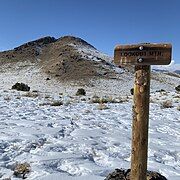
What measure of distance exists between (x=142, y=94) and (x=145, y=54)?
1.73 feet

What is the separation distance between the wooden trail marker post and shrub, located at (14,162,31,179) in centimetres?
195

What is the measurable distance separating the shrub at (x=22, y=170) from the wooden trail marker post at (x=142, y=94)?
1.95 meters

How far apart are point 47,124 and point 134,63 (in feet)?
19.4

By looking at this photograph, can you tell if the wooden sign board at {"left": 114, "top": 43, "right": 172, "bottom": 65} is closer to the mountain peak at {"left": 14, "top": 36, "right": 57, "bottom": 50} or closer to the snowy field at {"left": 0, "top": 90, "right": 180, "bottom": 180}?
the snowy field at {"left": 0, "top": 90, "right": 180, "bottom": 180}

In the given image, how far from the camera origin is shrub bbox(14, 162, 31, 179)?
5.63 m

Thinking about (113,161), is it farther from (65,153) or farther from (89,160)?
(65,153)

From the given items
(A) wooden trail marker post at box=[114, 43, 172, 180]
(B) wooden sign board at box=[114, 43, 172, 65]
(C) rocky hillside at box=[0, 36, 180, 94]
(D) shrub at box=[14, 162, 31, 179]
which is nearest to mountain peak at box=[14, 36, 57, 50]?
(C) rocky hillside at box=[0, 36, 180, 94]

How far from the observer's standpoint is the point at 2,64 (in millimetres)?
69062

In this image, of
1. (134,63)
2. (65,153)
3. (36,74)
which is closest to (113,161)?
(65,153)

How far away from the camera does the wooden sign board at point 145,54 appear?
178 inches

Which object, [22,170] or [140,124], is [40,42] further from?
[140,124]

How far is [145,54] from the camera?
461 centimetres

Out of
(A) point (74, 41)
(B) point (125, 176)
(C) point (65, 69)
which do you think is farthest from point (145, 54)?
(A) point (74, 41)

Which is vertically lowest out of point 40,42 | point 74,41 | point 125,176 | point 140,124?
point 125,176
